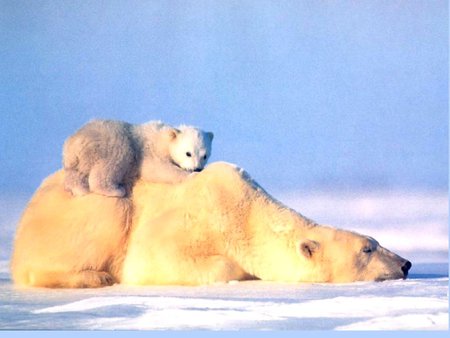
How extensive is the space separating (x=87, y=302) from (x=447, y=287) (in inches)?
87.2

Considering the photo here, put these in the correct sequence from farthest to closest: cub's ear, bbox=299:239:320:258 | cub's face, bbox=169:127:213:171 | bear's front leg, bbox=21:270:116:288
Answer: cub's face, bbox=169:127:213:171 → bear's front leg, bbox=21:270:116:288 → cub's ear, bbox=299:239:320:258

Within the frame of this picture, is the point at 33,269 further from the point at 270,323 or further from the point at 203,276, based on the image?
the point at 270,323

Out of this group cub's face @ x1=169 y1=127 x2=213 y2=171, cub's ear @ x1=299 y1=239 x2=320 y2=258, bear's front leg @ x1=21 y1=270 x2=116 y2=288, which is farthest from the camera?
cub's face @ x1=169 y1=127 x2=213 y2=171

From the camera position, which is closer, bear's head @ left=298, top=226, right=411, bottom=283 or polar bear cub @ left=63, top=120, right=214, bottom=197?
bear's head @ left=298, top=226, right=411, bottom=283

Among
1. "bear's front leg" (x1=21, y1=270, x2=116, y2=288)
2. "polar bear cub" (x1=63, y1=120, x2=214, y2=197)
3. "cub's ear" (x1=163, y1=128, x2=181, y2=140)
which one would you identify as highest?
"cub's ear" (x1=163, y1=128, x2=181, y2=140)

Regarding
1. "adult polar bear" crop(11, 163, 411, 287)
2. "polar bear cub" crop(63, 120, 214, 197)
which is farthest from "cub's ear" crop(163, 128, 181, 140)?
"adult polar bear" crop(11, 163, 411, 287)

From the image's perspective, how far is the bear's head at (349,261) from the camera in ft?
21.4

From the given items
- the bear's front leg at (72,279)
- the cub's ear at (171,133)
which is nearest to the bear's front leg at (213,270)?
the bear's front leg at (72,279)

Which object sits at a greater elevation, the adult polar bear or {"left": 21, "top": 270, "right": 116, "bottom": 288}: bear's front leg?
the adult polar bear

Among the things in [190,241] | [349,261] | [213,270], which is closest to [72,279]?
[190,241]

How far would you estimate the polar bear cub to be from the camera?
677 centimetres

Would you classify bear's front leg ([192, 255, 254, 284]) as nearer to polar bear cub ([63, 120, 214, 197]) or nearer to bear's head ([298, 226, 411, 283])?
bear's head ([298, 226, 411, 283])

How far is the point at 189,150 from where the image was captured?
277 inches

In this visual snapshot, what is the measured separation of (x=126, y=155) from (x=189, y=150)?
0.45 metres
